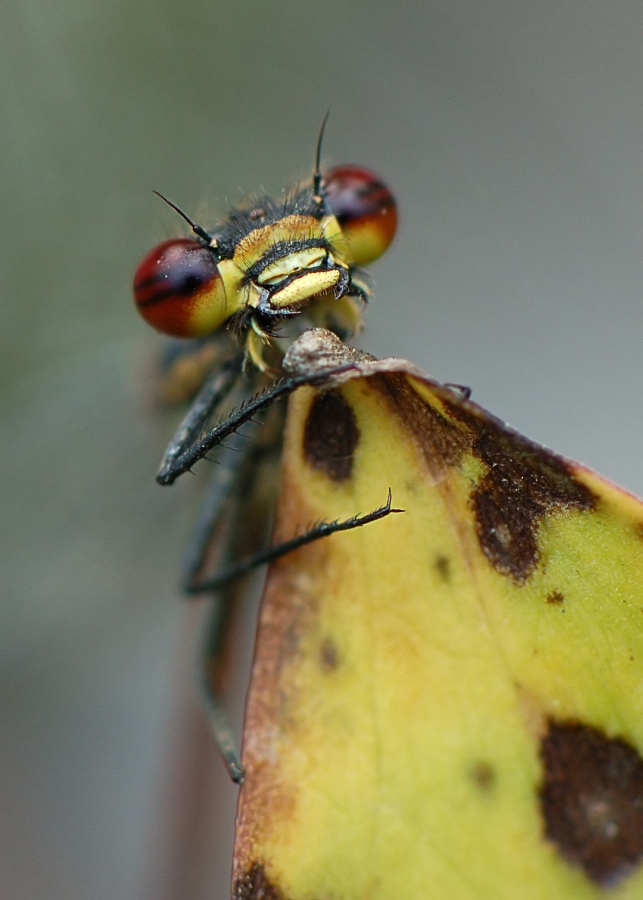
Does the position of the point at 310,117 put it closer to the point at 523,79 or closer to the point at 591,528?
the point at 523,79

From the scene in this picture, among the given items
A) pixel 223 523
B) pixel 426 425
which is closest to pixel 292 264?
pixel 426 425

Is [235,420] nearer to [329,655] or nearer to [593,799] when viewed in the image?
[329,655]

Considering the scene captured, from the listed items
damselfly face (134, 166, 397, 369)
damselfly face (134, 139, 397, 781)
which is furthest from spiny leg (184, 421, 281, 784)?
damselfly face (134, 166, 397, 369)

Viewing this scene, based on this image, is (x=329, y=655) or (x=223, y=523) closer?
(x=329, y=655)

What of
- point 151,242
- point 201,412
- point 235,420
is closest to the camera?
point 235,420

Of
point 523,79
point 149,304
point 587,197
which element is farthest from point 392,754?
point 523,79

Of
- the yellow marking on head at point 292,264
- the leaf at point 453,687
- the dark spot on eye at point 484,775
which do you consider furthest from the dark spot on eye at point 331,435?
the yellow marking on head at point 292,264
